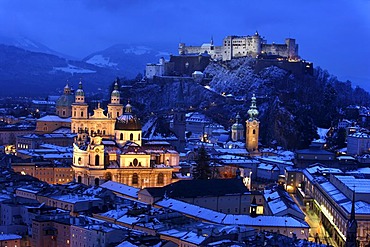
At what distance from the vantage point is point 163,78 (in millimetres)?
134000

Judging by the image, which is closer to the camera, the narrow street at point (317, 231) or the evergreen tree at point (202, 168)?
the narrow street at point (317, 231)

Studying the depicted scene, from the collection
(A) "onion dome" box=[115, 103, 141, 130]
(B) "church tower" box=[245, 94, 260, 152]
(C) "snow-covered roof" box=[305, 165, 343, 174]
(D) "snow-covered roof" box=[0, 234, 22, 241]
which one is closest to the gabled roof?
(C) "snow-covered roof" box=[305, 165, 343, 174]

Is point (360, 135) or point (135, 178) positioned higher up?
point (360, 135)

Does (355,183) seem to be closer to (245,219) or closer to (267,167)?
(245,219)

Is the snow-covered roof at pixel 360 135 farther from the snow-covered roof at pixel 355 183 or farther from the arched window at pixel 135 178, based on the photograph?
the arched window at pixel 135 178

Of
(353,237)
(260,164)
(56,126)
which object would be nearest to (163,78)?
(56,126)

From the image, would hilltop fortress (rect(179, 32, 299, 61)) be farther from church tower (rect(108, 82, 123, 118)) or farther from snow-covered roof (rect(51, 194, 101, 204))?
snow-covered roof (rect(51, 194, 101, 204))

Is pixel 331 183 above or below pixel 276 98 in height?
below

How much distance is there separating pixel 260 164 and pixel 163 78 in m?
46.2

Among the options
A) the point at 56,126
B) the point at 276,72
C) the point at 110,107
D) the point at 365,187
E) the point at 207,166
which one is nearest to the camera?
the point at 365,187

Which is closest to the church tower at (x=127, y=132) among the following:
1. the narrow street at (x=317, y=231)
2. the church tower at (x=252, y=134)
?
the narrow street at (x=317, y=231)

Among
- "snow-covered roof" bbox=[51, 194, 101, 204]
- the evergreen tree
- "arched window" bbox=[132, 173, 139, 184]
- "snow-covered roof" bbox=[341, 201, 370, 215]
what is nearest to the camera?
"snow-covered roof" bbox=[341, 201, 370, 215]

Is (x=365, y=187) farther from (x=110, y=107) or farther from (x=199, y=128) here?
(x=199, y=128)

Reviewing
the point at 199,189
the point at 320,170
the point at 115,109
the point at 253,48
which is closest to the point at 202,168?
the point at 320,170
